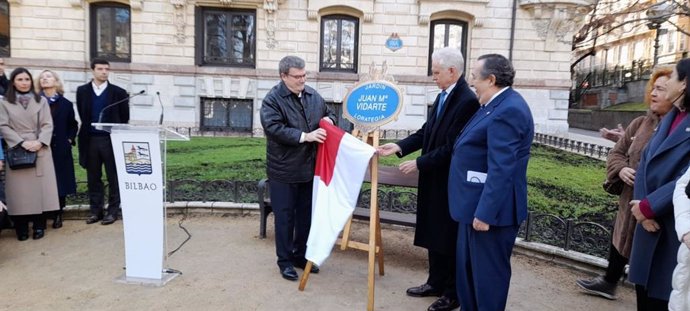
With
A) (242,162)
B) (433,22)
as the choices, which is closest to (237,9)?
(433,22)

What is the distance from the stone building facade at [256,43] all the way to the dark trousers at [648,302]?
48.5 ft

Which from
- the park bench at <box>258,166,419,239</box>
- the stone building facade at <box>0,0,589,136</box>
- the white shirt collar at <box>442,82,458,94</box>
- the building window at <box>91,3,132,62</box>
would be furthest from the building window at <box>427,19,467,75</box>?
the white shirt collar at <box>442,82,458,94</box>

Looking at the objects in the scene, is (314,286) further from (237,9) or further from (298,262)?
(237,9)

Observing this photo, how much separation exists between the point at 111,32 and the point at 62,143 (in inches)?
503

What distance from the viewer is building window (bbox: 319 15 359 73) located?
59.5 feet

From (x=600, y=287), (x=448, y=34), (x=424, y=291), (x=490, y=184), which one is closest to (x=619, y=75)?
(x=448, y=34)

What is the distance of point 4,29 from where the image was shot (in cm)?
1739

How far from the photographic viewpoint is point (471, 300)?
368 centimetres

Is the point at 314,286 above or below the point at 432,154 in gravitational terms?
below

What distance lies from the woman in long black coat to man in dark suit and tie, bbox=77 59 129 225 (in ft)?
0.53

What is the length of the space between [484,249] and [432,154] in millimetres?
928

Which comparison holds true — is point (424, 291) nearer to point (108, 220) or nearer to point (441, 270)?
point (441, 270)

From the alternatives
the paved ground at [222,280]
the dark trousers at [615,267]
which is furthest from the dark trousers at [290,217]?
the dark trousers at [615,267]

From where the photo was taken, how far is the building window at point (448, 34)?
18.5 meters
